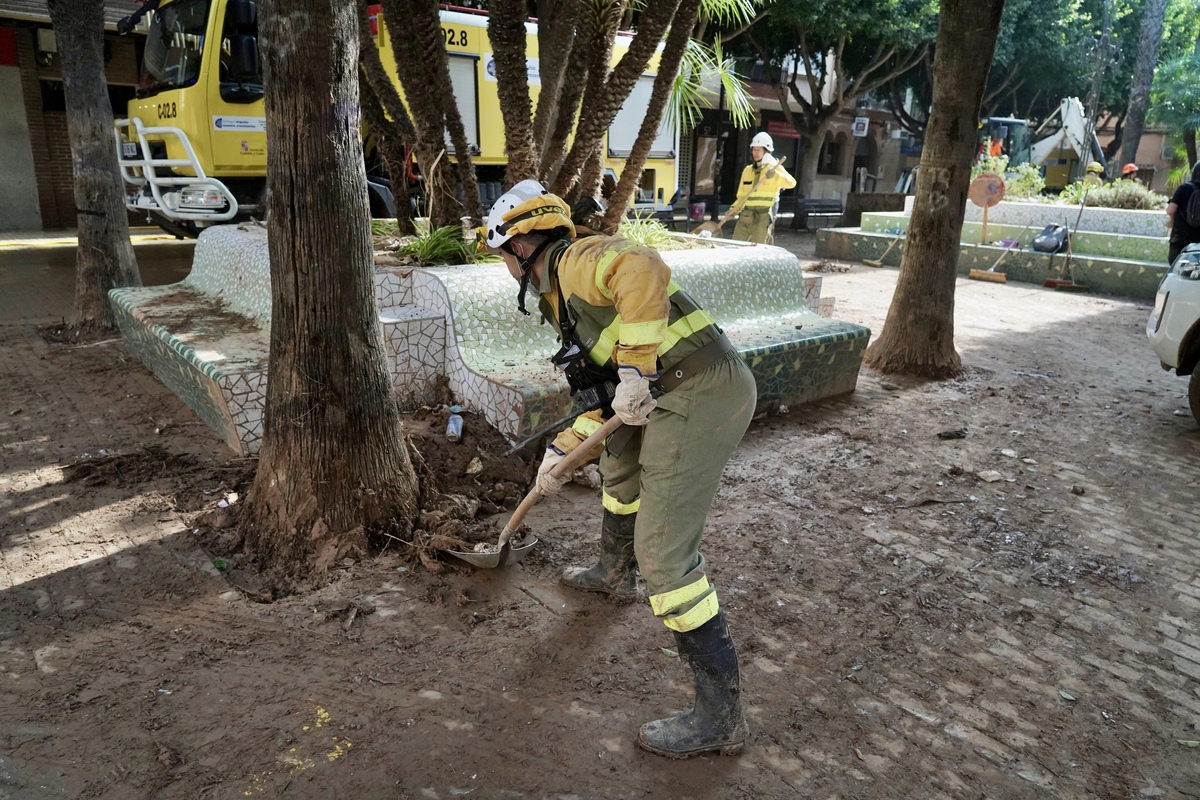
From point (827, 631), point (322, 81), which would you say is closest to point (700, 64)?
point (322, 81)

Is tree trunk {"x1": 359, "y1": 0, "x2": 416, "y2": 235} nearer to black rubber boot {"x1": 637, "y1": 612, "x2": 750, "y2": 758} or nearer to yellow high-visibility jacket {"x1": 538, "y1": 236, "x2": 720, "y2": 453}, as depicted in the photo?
yellow high-visibility jacket {"x1": 538, "y1": 236, "x2": 720, "y2": 453}

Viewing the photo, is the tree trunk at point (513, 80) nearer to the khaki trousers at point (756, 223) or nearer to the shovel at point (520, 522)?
the shovel at point (520, 522)

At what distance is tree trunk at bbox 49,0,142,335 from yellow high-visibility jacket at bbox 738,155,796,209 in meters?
7.20

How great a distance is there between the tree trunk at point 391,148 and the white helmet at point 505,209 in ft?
14.0

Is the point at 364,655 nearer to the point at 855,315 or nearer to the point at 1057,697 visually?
the point at 1057,697

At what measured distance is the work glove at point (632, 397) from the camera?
260 centimetres

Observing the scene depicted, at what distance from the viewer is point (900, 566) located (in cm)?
387

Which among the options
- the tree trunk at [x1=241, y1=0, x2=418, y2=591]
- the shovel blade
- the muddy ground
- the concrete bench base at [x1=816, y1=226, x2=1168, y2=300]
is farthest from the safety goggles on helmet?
the concrete bench base at [x1=816, y1=226, x2=1168, y2=300]

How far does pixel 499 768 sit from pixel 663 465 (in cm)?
103

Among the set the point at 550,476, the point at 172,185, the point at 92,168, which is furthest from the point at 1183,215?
the point at 172,185

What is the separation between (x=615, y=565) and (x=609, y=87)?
399 centimetres

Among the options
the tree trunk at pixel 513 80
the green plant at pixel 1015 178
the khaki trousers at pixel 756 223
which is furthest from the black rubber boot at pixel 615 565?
the green plant at pixel 1015 178

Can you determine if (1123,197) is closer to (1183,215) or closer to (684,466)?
(1183,215)

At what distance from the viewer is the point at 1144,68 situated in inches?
909
